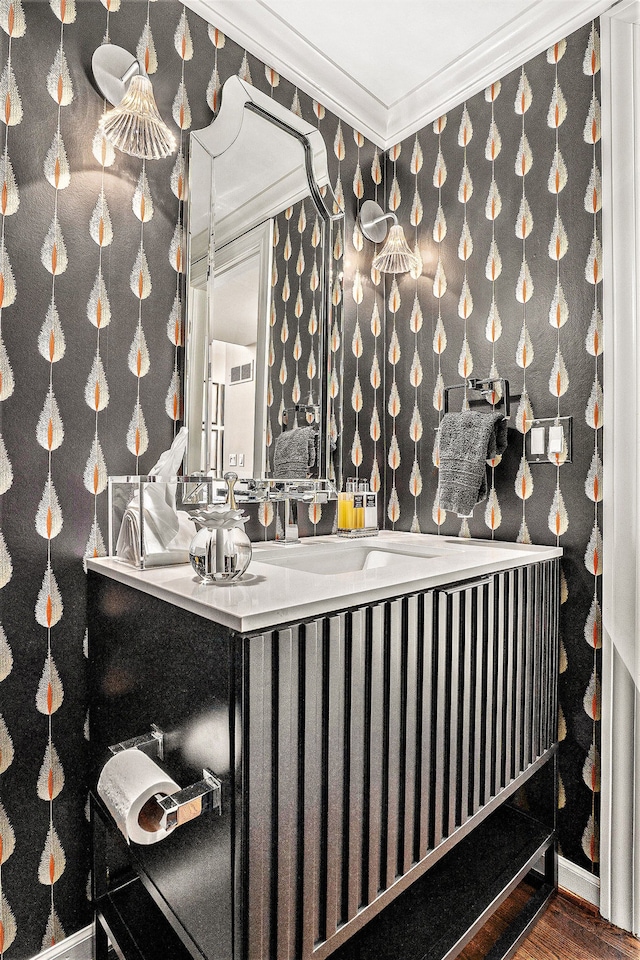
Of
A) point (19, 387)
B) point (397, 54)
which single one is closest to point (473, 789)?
point (19, 387)

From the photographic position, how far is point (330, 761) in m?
0.92

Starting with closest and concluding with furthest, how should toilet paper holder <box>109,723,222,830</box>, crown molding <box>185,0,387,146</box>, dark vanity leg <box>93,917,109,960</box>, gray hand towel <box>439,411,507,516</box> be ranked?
toilet paper holder <box>109,723,222,830</box>, dark vanity leg <box>93,917,109,960</box>, crown molding <box>185,0,387,146</box>, gray hand towel <box>439,411,507,516</box>

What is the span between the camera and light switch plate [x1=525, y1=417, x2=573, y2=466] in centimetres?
163

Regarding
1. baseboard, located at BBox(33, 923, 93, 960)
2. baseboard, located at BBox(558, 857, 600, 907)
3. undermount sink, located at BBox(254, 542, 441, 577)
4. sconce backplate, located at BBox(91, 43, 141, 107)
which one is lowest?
baseboard, located at BBox(558, 857, 600, 907)

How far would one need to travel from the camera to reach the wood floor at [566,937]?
1379 mm

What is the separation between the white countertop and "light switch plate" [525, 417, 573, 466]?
0.29 meters

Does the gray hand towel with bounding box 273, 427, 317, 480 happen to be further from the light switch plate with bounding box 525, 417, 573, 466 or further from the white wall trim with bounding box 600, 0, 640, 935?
the white wall trim with bounding box 600, 0, 640, 935

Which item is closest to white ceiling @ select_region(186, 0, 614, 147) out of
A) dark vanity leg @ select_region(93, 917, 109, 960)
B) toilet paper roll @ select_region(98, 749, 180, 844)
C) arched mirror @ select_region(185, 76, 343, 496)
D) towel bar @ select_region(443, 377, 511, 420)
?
arched mirror @ select_region(185, 76, 343, 496)

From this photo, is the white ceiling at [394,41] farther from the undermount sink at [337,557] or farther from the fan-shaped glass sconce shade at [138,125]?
the undermount sink at [337,557]

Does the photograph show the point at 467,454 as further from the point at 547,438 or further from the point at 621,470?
the point at 621,470

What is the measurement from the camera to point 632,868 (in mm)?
1455

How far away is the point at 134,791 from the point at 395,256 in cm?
183

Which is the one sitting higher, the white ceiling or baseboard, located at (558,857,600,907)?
the white ceiling

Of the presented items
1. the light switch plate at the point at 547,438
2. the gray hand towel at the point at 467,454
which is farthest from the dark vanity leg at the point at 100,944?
the light switch plate at the point at 547,438
